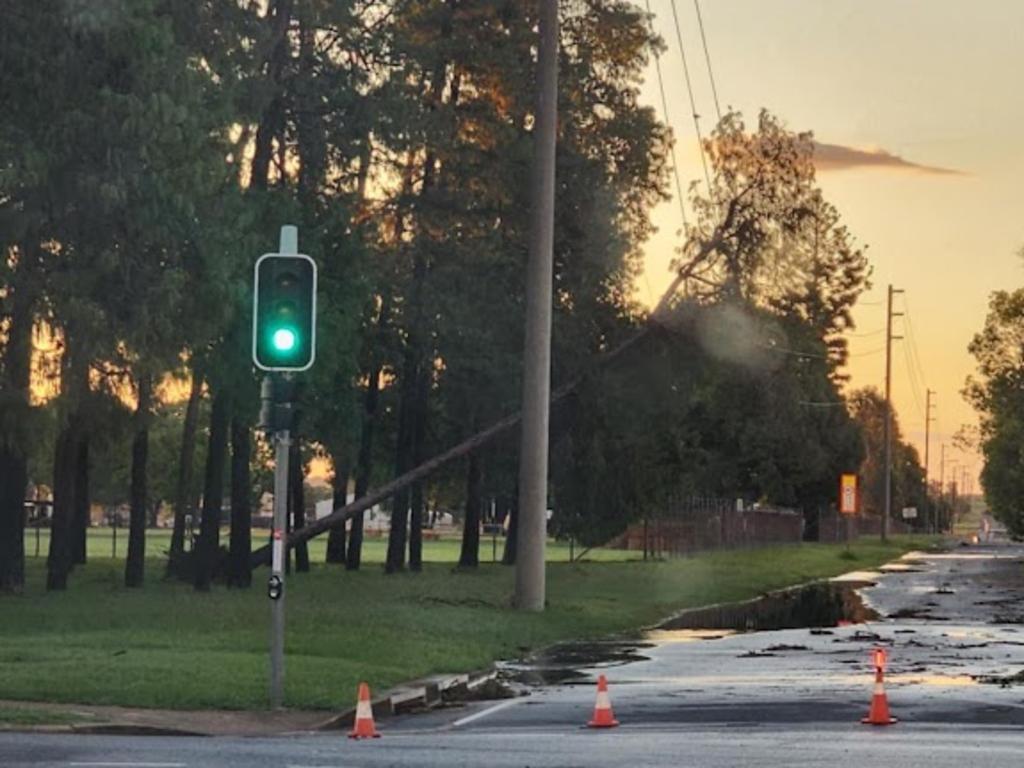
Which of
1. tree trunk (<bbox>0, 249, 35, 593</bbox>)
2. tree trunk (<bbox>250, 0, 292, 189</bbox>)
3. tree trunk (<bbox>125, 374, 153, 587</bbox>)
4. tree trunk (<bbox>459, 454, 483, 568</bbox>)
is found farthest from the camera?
tree trunk (<bbox>459, 454, 483, 568</bbox>)

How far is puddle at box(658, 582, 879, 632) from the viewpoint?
37500 millimetres

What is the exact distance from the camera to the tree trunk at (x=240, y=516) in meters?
48.7

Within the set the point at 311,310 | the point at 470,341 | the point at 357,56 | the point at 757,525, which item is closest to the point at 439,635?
the point at 311,310

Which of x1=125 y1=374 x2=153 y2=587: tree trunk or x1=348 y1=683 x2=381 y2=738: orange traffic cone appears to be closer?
x1=348 y1=683 x2=381 y2=738: orange traffic cone

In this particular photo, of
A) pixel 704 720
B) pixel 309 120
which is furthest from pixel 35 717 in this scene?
pixel 309 120

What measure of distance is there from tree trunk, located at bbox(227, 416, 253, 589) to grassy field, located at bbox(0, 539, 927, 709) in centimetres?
135

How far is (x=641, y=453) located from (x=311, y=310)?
43.4 meters

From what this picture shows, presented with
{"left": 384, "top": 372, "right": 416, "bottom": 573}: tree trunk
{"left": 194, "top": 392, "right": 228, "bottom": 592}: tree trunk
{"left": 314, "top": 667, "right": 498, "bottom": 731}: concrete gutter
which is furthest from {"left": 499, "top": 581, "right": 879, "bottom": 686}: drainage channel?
{"left": 384, "top": 372, "right": 416, "bottom": 573}: tree trunk

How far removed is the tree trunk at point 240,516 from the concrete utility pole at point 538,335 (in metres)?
12.8

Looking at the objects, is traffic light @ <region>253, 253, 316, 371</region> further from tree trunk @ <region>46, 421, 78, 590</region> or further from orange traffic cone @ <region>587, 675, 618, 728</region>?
tree trunk @ <region>46, 421, 78, 590</region>


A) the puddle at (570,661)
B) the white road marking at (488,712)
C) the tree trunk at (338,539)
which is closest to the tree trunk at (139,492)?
the puddle at (570,661)

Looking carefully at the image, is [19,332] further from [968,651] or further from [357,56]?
[968,651]

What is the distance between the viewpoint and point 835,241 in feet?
304

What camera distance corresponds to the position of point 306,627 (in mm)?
31078
